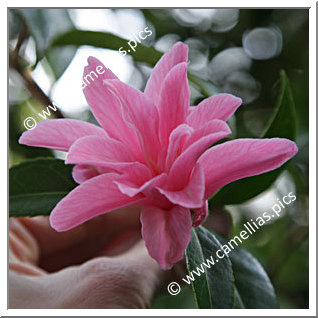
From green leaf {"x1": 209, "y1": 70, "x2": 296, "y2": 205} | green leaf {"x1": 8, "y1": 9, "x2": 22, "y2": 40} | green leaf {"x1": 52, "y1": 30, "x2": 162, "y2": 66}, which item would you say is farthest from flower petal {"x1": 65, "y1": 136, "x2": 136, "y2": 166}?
green leaf {"x1": 8, "y1": 9, "x2": 22, "y2": 40}

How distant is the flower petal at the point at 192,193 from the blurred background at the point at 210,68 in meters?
0.26

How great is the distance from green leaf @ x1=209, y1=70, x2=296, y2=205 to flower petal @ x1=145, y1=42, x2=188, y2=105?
199mm

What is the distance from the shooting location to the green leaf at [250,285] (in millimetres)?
493

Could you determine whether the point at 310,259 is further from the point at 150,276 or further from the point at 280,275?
the point at 280,275

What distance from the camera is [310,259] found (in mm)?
630

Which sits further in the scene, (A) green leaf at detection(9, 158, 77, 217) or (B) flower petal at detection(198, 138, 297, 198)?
(A) green leaf at detection(9, 158, 77, 217)

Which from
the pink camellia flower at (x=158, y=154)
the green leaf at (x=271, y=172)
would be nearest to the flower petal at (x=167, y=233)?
the pink camellia flower at (x=158, y=154)

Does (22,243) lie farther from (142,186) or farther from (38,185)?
(142,186)

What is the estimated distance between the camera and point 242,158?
1.23ft

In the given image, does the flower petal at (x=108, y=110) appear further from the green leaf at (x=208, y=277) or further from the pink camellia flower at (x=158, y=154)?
the green leaf at (x=208, y=277)

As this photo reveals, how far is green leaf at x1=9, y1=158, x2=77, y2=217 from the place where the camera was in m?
0.54

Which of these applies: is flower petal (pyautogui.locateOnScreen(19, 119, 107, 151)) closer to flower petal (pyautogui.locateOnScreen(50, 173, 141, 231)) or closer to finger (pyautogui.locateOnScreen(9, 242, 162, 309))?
flower petal (pyautogui.locateOnScreen(50, 173, 141, 231))
